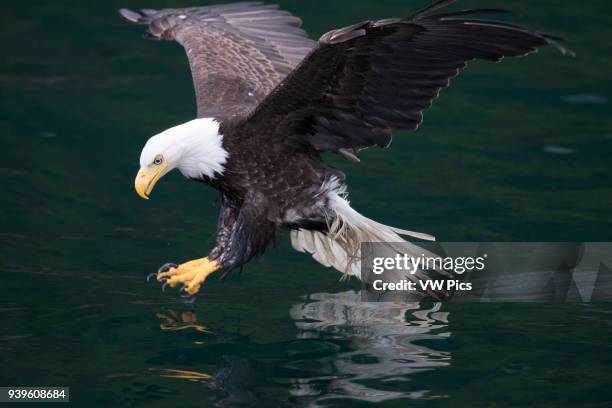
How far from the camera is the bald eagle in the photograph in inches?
205

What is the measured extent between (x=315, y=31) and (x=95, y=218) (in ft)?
9.35

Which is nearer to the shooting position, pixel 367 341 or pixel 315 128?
pixel 367 341

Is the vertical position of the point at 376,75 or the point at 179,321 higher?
the point at 376,75

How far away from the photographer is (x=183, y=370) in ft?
17.6

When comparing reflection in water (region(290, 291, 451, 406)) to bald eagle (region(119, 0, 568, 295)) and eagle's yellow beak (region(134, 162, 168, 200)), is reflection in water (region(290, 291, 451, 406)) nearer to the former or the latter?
bald eagle (region(119, 0, 568, 295))

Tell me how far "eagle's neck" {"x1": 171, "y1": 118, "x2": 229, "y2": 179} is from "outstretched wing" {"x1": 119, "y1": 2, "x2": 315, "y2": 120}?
20 cm

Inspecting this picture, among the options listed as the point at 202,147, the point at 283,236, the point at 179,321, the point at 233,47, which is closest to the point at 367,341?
the point at 179,321

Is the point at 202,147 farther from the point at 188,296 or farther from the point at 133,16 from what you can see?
the point at 133,16
